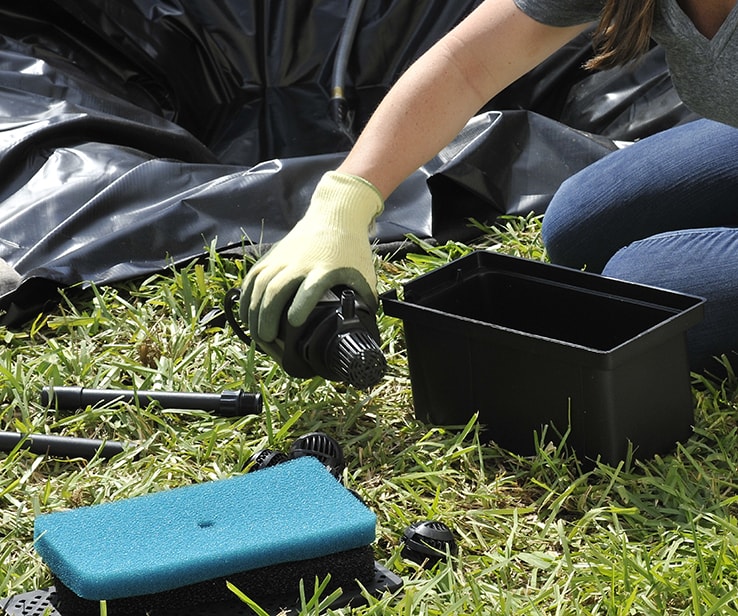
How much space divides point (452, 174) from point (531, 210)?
189 millimetres

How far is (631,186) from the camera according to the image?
1.91m

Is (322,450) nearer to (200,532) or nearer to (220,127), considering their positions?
(200,532)

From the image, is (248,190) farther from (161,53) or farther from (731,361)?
(731,361)

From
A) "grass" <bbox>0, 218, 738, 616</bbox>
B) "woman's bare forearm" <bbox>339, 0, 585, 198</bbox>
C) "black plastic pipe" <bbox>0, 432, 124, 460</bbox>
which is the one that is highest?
"woman's bare forearm" <bbox>339, 0, 585, 198</bbox>

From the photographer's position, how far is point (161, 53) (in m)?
2.93

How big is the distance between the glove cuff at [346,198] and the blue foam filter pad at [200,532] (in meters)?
0.45

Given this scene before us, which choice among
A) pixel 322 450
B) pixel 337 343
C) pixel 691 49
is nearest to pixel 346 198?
pixel 337 343

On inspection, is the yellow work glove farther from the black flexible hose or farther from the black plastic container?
the black flexible hose

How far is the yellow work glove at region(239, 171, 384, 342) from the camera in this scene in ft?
4.99

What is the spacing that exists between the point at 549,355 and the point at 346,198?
0.41 m

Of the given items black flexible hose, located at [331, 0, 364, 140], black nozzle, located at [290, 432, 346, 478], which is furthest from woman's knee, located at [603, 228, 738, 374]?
black flexible hose, located at [331, 0, 364, 140]

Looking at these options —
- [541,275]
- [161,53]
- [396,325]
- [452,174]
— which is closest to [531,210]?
[452,174]

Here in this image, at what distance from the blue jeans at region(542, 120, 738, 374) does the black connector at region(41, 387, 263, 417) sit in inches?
24.1

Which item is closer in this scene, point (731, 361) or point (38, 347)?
point (731, 361)
